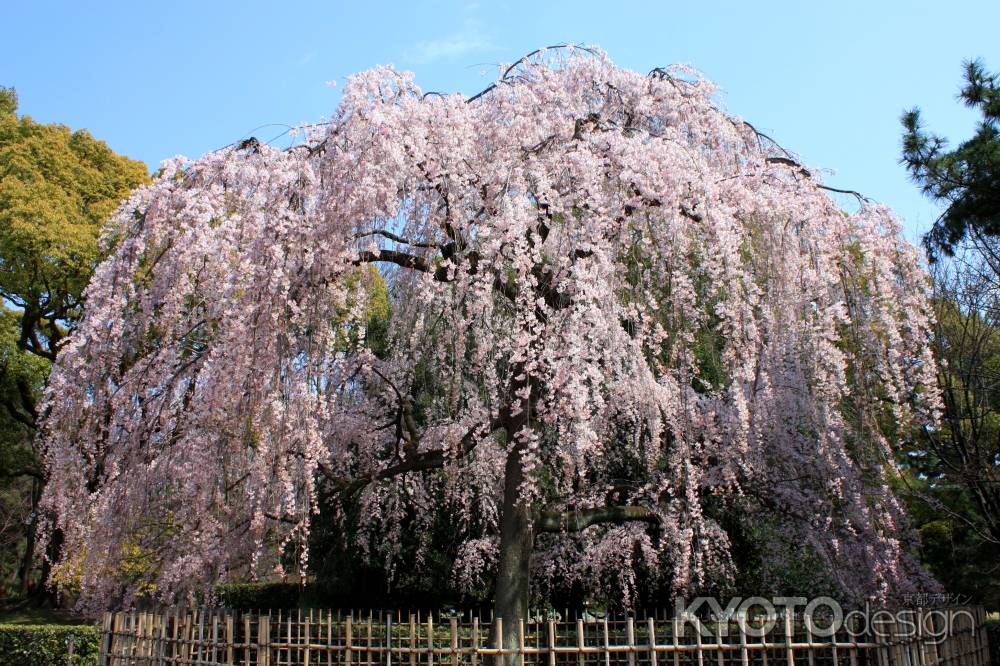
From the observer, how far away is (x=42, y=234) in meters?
14.7

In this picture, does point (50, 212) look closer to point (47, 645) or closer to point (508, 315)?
point (47, 645)

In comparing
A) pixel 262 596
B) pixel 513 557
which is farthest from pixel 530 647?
pixel 262 596

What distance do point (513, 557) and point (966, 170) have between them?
7.59 m

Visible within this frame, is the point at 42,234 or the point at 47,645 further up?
the point at 42,234

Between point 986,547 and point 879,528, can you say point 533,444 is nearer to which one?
point 879,528

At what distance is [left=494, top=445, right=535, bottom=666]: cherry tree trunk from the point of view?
300 inches

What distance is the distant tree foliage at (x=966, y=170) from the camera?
30.2 ft

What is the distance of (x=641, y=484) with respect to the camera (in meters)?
10.0

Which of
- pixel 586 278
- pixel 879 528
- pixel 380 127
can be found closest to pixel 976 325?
pixel 879 528

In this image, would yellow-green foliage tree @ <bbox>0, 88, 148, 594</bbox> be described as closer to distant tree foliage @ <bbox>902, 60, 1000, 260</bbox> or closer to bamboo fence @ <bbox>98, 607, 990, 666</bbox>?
bamboo fence @ <bbox>98, 607, 990, 666</bbox>

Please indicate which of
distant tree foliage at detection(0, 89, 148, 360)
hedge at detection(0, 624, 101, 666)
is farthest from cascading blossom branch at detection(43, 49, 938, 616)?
distant tree foliage at detection(0, 89, 148, 360)

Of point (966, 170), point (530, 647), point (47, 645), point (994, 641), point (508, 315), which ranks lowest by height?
point (47, 645)

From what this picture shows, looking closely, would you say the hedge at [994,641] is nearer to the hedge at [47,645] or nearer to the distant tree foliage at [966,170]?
the distant tree foliage at [966,170]

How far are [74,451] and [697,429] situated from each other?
24.1 feet
